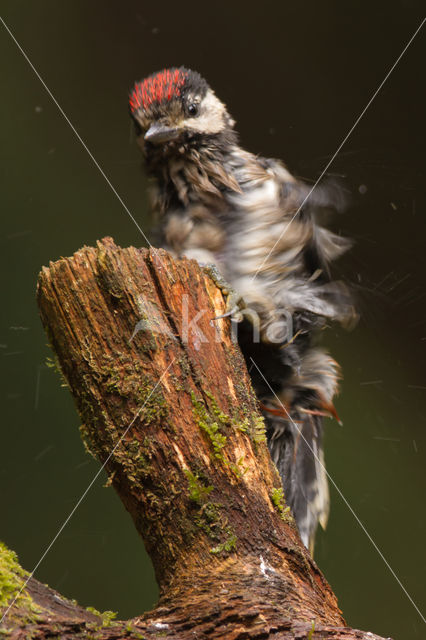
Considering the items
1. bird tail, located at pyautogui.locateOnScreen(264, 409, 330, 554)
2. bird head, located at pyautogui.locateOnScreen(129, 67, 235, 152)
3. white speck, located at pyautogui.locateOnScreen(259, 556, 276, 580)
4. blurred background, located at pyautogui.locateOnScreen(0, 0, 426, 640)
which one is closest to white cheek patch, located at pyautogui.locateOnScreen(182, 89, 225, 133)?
bird head, located at pyautogui.locateOnScreen(129, 67, 235, 152)

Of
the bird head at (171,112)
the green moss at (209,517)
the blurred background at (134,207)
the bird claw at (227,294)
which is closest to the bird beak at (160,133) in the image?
the bird head at (171,112)

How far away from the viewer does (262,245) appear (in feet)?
4.02

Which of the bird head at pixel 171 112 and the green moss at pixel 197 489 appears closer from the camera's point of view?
the green moss at pixel 197 489

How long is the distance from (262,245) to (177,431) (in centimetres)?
44

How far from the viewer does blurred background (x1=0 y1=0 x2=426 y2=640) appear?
5.65 feet

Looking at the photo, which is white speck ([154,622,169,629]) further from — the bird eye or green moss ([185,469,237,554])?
the bird eye

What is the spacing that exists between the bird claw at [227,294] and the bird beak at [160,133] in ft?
1.03

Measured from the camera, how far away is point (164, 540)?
94 centimetres

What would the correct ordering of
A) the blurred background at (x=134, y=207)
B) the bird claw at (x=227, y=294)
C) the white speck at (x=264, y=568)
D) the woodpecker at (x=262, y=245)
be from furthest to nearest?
1. the blurred background at (x=134, y=207)
2. the woodpecker at (x=262, y=245)
3. the bird claw at (x=227, y=294)
4. the white speck at (x=264, y=568)

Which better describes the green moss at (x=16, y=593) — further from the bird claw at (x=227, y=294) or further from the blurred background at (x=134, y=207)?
the blurred background at (x=134, y=207)

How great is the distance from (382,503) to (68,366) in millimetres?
1268

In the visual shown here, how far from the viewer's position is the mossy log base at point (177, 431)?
35.4 inches

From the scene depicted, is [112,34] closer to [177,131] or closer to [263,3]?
[263,3]

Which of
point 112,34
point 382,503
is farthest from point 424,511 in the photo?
point 112,34
